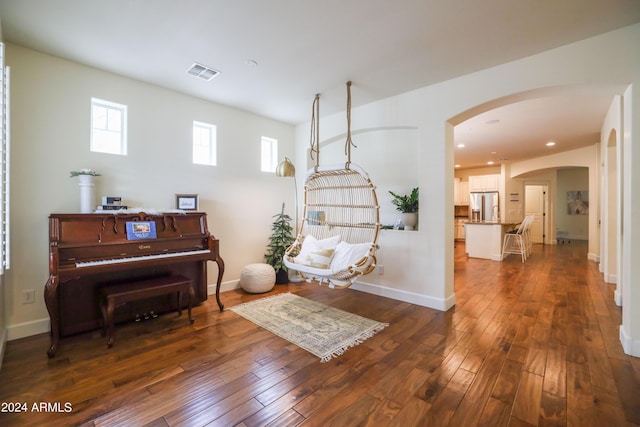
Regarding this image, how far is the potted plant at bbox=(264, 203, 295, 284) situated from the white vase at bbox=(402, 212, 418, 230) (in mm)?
1950

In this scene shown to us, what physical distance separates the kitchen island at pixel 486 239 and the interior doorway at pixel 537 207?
3.86 metres

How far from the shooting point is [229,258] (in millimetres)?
4184

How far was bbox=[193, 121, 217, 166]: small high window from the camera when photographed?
156 inches

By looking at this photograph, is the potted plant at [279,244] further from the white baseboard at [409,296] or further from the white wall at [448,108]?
the white wall at [448,108]

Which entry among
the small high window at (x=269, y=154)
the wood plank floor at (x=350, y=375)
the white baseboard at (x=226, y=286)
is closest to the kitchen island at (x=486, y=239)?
the wood plank floor at (x=350, y=375)

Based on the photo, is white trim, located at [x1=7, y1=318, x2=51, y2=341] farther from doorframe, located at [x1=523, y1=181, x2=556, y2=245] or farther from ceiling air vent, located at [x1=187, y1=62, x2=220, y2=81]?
doorframe, located at [x1=523, y1=181, x2=556, y2=245]

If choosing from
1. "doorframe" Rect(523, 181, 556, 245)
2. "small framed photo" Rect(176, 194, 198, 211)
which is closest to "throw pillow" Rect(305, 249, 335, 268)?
"small framed photo" Rect(176, 194, 198, 211)

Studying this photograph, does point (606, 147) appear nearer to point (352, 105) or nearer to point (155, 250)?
point (352, 105)

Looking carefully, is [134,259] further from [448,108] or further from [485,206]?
[485,206]

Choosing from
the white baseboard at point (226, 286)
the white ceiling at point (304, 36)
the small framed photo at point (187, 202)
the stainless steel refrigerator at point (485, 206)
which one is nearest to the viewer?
the white ceiling at point (304, 36)

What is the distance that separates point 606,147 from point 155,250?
22.1 ft

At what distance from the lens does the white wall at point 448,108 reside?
2346mm

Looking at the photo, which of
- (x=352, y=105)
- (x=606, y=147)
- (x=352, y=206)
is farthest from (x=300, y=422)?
(x=606, y=147)

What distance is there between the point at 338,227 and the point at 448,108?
1994mm
